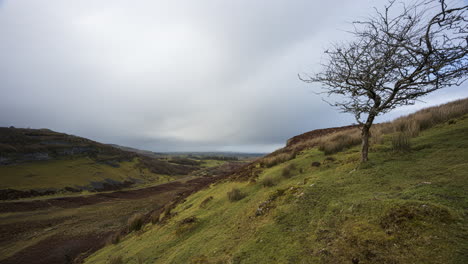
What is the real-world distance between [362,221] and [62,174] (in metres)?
51.9

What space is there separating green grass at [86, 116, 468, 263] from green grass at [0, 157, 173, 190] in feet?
131

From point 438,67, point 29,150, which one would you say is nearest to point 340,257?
point 438,67

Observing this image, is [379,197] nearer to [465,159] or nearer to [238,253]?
[465,159]

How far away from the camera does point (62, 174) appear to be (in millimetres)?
37875

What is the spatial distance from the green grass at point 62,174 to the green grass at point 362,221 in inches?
1571

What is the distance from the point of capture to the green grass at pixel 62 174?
105 ft

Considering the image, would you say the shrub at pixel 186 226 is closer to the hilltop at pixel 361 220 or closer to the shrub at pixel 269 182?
the hilltop at pixel 361 220

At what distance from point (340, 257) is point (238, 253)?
2.10 meters

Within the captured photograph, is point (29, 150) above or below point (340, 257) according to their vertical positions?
above

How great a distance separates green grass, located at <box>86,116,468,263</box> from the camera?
8.84 ft

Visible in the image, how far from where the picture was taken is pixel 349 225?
3529mm

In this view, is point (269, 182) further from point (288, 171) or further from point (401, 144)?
point (401, 144)

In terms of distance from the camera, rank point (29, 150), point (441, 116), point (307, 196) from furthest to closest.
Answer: point (29, 150) → point (441, 116) → point (307, 196)

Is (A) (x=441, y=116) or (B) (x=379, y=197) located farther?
(A) (x=441, y=116)
